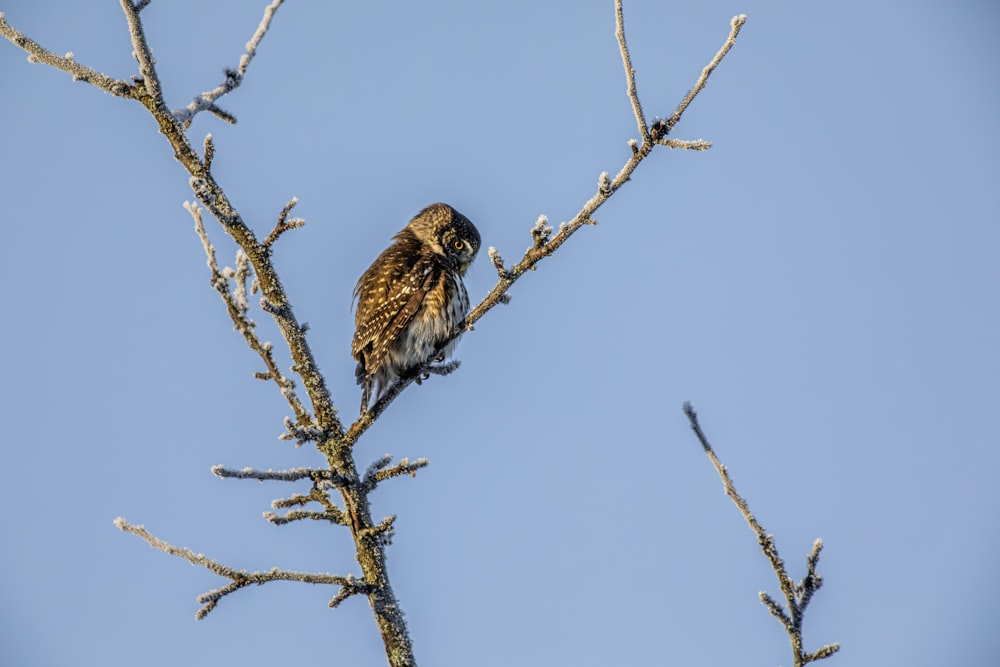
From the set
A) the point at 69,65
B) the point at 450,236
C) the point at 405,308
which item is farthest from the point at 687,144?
the point at 450,236

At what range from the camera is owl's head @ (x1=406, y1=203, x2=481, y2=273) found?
356 inches

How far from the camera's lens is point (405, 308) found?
8023mm

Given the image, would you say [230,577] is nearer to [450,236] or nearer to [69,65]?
[69,65]

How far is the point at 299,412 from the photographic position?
5.08 metres

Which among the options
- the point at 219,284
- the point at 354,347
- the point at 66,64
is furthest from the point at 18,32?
the point at 354,347

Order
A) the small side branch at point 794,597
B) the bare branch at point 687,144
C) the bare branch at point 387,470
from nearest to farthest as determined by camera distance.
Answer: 1. the small side branch at point 794,597
2. the bare branch at point 687,144
3. the bare branch at point 387,470

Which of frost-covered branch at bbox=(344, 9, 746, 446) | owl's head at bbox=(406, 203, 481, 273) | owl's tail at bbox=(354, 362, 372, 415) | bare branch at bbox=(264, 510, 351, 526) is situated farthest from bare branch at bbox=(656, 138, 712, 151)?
owl's head at bbox=(406, 203, 481, 273)

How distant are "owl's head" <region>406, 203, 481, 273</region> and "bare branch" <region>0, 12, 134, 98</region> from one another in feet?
13.7

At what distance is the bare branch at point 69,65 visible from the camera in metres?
4.77

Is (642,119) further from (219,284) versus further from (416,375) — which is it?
(416,375)

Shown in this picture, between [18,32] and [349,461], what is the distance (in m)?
2.66

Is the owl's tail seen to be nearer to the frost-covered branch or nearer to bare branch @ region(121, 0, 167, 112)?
the frost-covered branch

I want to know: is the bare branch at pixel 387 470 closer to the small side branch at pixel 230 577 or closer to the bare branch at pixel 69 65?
the small side branch at pixel 230 577

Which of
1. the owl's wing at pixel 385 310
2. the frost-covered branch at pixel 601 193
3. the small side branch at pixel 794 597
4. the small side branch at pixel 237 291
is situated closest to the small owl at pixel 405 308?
the owl's wing at pixel 385 310
